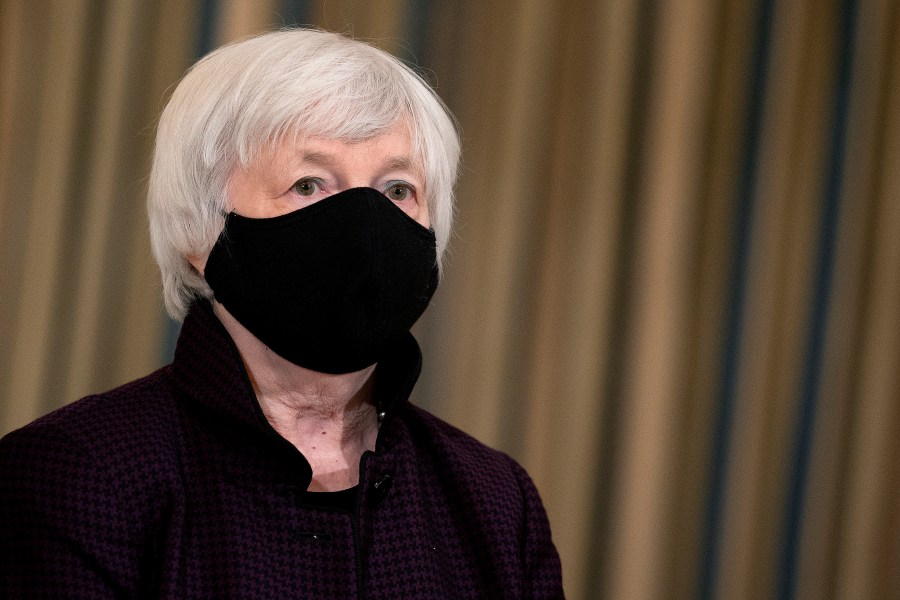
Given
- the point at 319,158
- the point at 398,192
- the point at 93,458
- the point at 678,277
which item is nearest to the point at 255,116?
the point at 319,158

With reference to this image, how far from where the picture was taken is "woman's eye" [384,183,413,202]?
1536mm

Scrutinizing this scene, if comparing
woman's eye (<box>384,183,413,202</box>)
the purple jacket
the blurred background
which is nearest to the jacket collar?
the purple jacket

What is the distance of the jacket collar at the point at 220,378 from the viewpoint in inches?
56.4

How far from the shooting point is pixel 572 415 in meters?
2.41

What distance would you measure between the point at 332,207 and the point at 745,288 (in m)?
1.30

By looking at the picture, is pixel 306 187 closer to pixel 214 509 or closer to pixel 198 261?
pixel 198 261

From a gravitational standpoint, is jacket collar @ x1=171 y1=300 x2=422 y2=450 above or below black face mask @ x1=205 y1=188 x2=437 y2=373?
below

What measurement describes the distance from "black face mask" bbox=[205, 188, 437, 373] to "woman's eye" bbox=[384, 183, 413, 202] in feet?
0.21

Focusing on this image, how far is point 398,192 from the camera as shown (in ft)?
5.08

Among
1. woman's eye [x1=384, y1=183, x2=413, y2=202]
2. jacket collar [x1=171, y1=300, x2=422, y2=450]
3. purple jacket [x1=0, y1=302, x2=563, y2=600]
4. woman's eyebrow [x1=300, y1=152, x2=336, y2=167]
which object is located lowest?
purple jacket [x1=0, y1=302, x2=563, y2=600]

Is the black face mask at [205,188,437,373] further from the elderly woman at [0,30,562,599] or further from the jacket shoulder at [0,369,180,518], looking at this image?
the jacket shoulder at [0,369,180,518]

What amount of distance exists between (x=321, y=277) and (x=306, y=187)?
13cm

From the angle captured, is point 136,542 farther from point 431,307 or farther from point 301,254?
point 431,307

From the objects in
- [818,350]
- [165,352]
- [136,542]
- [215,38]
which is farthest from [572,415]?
[136,542]
